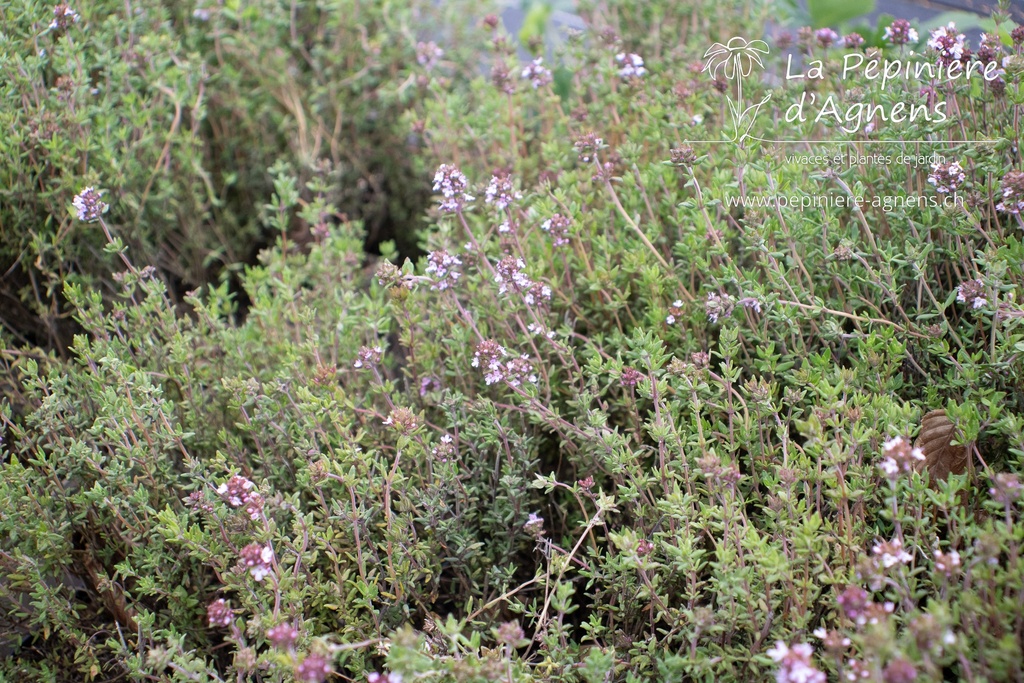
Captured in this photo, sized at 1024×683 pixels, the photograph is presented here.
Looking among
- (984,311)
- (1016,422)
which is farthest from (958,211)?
(1016,422)

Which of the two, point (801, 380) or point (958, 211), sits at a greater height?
point (958, 211)

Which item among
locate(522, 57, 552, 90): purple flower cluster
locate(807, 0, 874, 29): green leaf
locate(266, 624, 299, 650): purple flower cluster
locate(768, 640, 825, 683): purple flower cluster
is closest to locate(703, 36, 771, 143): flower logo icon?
locate(807, 0, 874, 29): green leaf

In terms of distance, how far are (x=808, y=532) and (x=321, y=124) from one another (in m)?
3.07

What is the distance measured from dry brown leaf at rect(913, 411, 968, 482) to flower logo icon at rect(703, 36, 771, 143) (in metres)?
1.37

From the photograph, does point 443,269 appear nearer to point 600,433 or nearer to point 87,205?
point 600,433

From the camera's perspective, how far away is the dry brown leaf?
A: 7.13ft

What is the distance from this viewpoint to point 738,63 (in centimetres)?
327

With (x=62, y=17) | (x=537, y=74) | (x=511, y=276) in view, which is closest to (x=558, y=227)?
(x=511, y=276)

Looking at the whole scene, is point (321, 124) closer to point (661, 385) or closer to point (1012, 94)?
point (661, 385)

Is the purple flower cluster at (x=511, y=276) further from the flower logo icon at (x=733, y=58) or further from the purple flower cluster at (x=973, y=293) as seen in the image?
the flower logo icon at (x=733, y=58)

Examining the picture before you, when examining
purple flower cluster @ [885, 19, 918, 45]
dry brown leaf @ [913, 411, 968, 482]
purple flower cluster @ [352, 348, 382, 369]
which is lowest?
dry brown leaf @ [913, 411, 968, 482]

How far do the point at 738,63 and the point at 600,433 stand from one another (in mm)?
1831

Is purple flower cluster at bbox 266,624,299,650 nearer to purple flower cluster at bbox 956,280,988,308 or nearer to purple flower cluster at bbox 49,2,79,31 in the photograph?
purple flower cluster at bbox 956,280,988,308

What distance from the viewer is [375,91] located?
A: 168 inches
